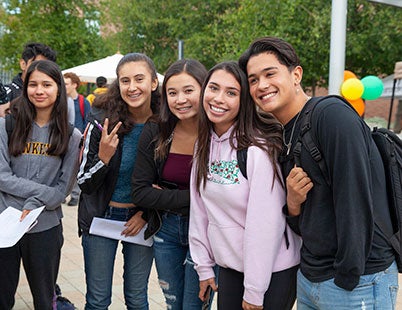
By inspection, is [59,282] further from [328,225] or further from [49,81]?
[328,225]

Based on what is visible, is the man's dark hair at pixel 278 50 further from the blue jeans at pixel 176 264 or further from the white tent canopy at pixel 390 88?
the white tent canopy at pixel 390 88

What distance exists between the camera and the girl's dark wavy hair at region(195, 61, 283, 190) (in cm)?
249

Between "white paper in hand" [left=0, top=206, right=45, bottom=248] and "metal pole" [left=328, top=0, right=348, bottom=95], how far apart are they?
4.80 m

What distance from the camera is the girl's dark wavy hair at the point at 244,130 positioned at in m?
2.49

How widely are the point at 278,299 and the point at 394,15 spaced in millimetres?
13581

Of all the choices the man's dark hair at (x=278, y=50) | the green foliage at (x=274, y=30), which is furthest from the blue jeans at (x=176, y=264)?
the green foliage at (x=274, y=30)

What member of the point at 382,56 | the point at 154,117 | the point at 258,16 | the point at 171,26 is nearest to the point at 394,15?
the point at 382,56

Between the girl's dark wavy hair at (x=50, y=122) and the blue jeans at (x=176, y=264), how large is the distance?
0.89 metres

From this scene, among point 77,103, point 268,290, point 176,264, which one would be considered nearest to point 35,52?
point 176,264

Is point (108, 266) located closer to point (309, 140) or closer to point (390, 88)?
point (309, 140)

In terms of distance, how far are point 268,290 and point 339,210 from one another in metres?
0.69

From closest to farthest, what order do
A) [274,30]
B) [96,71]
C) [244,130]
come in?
1. [244,130]
2. [96,71]
3. [274,30]

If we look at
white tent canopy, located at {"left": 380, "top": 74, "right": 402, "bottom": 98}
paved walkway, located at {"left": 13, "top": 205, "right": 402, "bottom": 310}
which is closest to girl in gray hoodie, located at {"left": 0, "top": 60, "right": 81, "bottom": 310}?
paved walkway, located at {"left": 13, "top": 205, "right": 402, "bottom": 310}

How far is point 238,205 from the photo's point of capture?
8.16ft
